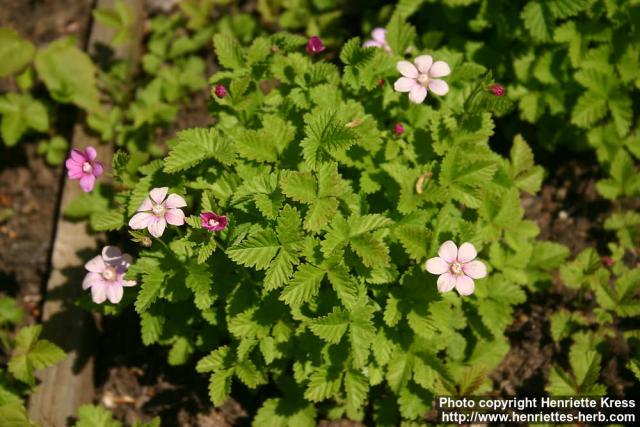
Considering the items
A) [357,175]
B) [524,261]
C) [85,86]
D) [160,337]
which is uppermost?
[85,86]

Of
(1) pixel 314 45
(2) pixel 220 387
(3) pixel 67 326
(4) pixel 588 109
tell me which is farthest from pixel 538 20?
(3) pixel 67 326

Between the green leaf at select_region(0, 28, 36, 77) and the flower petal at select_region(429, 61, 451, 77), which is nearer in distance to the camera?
the flower petal at select_region(429, 61, 451, 77)

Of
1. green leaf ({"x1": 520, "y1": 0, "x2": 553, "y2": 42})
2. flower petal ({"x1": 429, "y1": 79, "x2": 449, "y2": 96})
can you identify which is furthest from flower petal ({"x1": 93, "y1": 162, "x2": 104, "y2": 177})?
green leaf ({"x1": 520, "y1": 0, "x2": 553, "y2": 42})

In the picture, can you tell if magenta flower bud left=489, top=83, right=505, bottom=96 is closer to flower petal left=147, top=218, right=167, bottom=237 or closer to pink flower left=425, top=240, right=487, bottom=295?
pink flower left=425, top=240, right=487, bottom=295

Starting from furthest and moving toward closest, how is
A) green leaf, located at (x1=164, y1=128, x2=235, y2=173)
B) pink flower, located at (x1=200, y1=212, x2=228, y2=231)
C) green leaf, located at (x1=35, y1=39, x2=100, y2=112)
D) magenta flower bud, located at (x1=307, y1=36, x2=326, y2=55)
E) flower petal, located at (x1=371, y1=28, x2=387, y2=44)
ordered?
1. green leaf, located at (x1=35, y1=39, x2=100, y2=112)
2. flower petal, located at (x1=371, y1=28, x2=387, y2=44)
3. magenta flower bud, located at (x1=307, y1=36, x2=326, y2=55)
4. green leaf, located at (x1=164, y1=128, x2=235, y2=173)
5. pink flower, located at (x1=200, y1=212, x2=228, y2=231)

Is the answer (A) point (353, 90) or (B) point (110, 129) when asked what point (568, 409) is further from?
(B) point (110, 129)

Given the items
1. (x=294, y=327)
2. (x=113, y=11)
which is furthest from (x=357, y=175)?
(x=113, y=11)

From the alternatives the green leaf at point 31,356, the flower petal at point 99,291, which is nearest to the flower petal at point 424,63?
the flower petal at point 99,291

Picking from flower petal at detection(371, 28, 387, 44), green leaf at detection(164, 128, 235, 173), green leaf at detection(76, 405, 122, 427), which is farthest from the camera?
flower petal at detection(371, 28, 387, 44)
